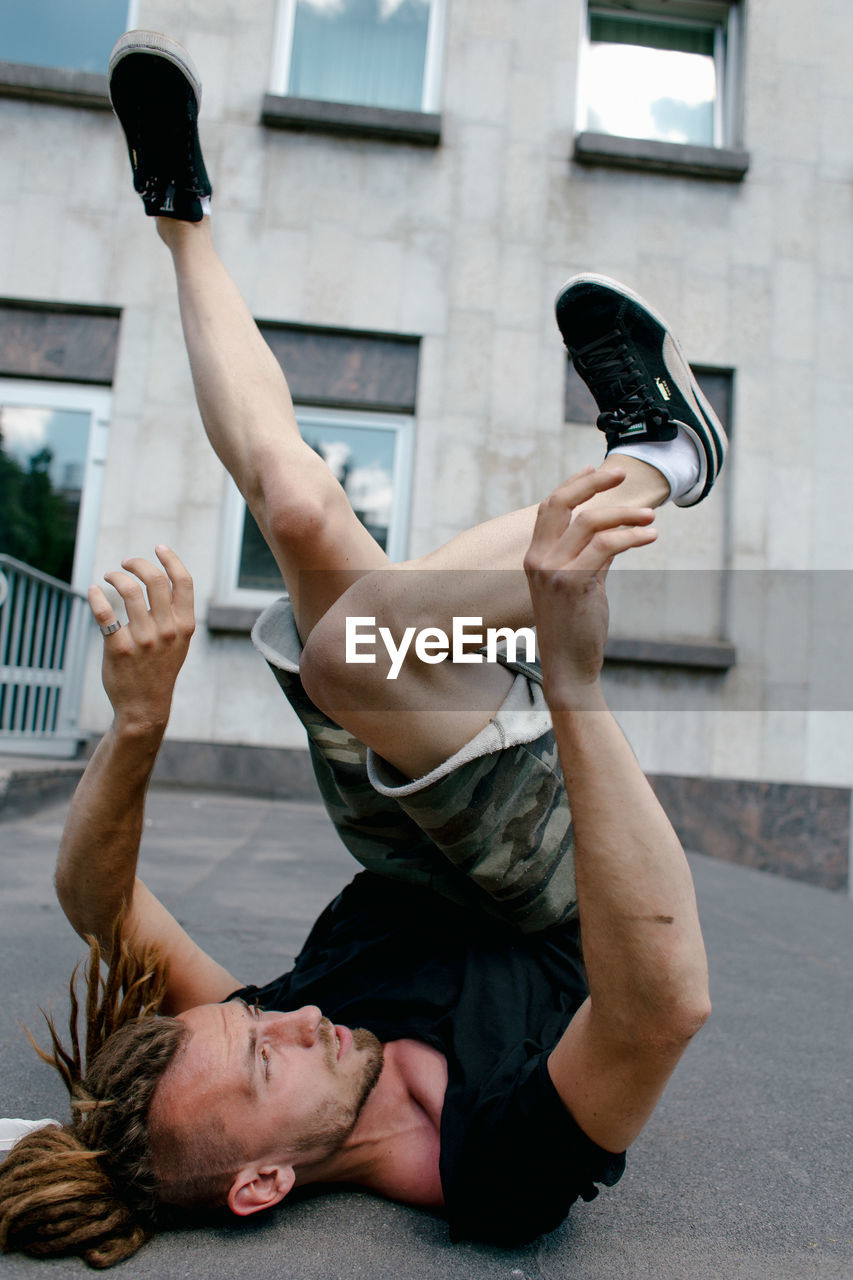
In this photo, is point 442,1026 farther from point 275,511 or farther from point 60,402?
point 60,402

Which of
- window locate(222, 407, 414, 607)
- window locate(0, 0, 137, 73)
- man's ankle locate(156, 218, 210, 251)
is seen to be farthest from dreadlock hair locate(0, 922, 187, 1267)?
window locate(0, 0, 137, 73)

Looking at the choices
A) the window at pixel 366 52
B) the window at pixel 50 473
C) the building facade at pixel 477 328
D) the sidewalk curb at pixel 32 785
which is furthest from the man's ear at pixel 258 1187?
the window at pixel 366 52

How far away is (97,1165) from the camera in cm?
120

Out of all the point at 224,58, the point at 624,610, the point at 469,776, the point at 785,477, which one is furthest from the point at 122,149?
the point at 469,776

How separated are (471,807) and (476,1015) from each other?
1.02 ft

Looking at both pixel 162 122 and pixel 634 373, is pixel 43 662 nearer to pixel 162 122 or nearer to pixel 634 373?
pixel 162 122

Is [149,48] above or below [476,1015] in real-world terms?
above

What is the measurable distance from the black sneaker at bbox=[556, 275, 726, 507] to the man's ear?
127 centimetres

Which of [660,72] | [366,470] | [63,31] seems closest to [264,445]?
[366,470]

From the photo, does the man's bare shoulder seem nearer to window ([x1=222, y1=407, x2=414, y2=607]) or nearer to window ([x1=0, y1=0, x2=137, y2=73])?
window ([x1=222, y1=407, x2=414, y2=607])

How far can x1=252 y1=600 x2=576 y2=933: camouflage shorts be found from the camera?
1425 mm

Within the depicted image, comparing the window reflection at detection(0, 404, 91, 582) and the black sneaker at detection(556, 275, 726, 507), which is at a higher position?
the window reflection at detection(0, 404, 91, 582)

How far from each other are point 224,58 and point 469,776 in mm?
6006

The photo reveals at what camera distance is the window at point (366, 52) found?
20.3ft
